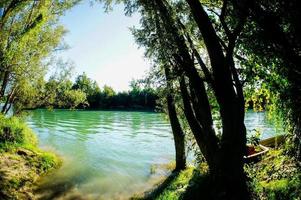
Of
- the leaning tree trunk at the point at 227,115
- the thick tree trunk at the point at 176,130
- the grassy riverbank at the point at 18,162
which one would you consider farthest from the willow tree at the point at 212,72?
the grassy riverbank at the point at 18,162

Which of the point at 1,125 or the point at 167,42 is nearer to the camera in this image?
the point at 167,42

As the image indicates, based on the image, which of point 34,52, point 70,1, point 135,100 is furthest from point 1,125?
point 135,100

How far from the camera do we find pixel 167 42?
1002cm

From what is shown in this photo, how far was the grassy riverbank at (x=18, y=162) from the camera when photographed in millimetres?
13750

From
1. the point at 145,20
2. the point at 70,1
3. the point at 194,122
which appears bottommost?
the point at 194,122

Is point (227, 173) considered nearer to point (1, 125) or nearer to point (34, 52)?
point (1, 125)

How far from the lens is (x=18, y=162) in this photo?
681 inches

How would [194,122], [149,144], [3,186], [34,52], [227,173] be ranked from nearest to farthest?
[227,173] → [194,122] → [3,186] → [34,52] → [149,144]

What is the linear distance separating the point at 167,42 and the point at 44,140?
2538 cm

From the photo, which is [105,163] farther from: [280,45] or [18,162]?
[280,45]

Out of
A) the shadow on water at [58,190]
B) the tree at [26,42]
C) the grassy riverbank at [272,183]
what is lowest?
the shadow on water at [58,190]

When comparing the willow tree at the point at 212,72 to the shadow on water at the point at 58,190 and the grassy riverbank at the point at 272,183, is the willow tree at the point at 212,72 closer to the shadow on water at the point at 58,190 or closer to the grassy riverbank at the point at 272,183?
the grassy riverbank at the point at 272,183

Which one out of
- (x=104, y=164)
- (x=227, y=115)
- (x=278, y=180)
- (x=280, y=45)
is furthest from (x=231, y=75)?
(x=104, y=164)

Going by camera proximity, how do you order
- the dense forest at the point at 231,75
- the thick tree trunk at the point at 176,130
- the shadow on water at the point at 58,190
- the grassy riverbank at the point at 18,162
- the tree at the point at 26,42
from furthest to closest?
the tree at the point at 26,42 < the thick tree trunk at the point at 176,130 < the shadow on water at the point at 58,190 < the grassy riverbank at the point at 18,162 < the dense forest at the point at 231,75
